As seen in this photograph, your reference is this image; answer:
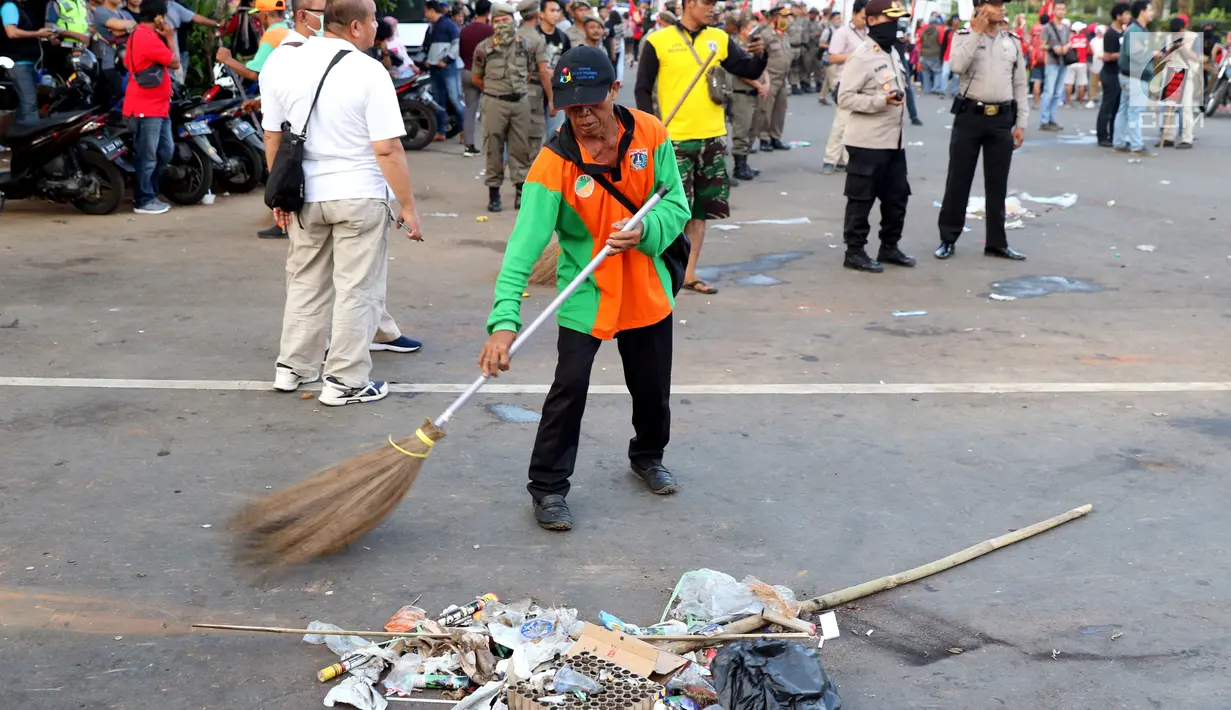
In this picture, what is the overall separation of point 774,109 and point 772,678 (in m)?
14.0

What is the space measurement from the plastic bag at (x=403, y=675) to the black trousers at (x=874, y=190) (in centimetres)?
619

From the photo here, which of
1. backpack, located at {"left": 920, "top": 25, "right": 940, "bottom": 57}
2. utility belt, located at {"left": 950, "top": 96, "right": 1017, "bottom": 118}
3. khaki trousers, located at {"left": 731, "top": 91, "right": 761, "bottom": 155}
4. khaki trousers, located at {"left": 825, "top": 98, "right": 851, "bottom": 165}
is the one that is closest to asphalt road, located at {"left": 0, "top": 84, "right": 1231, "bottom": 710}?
utility belt, located at {"left": 950, "top": 96, "right": 1017, "bottom": 118}

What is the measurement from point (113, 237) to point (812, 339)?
5.89m

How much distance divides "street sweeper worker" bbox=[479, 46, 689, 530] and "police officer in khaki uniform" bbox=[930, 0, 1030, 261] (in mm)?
5048

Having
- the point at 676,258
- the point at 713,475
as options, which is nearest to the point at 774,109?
the point at 713,475

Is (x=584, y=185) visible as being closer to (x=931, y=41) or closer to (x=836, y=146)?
(x=836, y=146)

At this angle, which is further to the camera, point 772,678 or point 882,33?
point 882,33

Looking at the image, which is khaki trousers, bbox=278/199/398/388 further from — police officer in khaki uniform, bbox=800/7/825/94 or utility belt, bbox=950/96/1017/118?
police officer in khaki uniform, bbox=800/7/825/94

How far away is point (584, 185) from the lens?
4.32 m

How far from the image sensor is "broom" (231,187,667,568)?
13.8 ft

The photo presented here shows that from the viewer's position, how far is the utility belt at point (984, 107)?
921 cm

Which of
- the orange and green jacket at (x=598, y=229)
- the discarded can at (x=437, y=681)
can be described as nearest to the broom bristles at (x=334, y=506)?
the orange and green jacket at (x=598, y=229)

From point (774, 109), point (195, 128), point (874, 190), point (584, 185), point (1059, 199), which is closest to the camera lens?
point (584, 185)

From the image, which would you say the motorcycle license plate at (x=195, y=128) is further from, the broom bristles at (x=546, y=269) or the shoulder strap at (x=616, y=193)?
the shoulder strap at (x=616, y=193)
